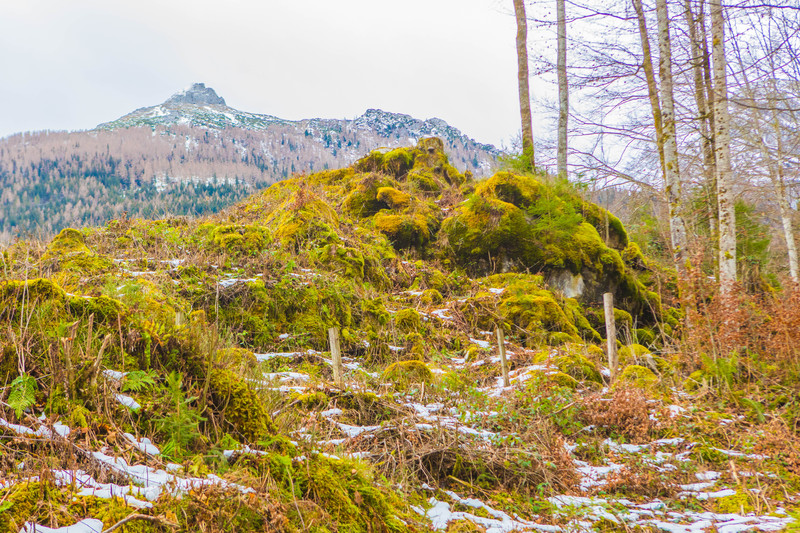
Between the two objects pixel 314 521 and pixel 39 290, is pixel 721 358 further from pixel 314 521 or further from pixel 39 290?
pixel 39 290

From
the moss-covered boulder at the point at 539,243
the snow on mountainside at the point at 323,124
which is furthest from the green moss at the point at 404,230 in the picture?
the snow on mountainside at the point at 323,124

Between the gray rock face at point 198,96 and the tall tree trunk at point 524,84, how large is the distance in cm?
14286

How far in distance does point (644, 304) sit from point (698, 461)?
7429mm

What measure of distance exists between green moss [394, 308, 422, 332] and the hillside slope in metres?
0.04

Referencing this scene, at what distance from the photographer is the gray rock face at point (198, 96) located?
133 meters

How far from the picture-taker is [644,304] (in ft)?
34.7

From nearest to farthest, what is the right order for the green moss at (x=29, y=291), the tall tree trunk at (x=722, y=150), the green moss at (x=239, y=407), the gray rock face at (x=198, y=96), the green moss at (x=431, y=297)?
the green moss at (x=29, y=291) → the green moss at (x=239, y=407) → the tall tree trunk at (x=722, y=150) → the green moss at (x=431, y=297) → the gray rock face at (x=198, y=96)

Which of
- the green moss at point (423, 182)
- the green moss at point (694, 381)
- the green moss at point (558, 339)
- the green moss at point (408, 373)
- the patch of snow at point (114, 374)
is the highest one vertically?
the green moss at point (423, 182)

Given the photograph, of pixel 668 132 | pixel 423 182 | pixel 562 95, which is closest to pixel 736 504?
pixel 668 132

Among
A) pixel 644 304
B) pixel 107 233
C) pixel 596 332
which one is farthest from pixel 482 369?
pixel 107 233

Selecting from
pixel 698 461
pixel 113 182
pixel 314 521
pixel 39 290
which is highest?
pixel 113 182

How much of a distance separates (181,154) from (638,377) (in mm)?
91492

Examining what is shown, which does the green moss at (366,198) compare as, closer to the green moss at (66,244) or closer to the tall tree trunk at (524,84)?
the tall tree trunk at (524,84)

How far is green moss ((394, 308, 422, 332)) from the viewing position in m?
7.48
